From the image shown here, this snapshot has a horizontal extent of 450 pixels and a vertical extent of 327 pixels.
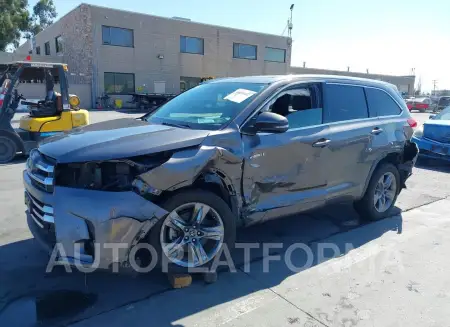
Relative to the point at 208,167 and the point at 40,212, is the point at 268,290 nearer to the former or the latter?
the point at 208,167

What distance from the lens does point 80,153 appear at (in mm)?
2857

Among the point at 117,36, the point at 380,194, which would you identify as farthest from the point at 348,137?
the point at 117,36

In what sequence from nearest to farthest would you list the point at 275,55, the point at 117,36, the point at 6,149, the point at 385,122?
the point at 385,122
the point at 6,149
the point at 117,36
the point at 275,55

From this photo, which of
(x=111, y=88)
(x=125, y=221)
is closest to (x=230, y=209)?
(x=125, y=221)

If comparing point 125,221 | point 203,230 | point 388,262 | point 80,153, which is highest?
point 80,153

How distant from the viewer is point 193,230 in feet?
10.6

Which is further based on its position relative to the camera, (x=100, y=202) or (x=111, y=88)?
(x=111, y=88)

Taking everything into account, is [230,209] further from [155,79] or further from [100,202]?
[155,79]

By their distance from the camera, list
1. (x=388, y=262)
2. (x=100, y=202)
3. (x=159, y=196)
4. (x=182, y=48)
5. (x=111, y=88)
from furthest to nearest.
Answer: (x=182, y=48) → (x=111, y=88) → (x=388, y=262) → (x=159, y=196) → (x=100, y=202)

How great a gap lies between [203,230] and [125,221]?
31.1 inches

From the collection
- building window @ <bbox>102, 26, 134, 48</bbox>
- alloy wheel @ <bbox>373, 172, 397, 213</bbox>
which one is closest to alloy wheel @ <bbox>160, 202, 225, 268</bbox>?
alloy wheel @ <bbox>373, 172, 397, 213</bbox>

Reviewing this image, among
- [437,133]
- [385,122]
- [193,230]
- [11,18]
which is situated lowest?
[193,230]

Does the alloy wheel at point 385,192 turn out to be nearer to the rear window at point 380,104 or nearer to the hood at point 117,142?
the rear window at point 380,104

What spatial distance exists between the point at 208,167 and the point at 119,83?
91.5 ft
